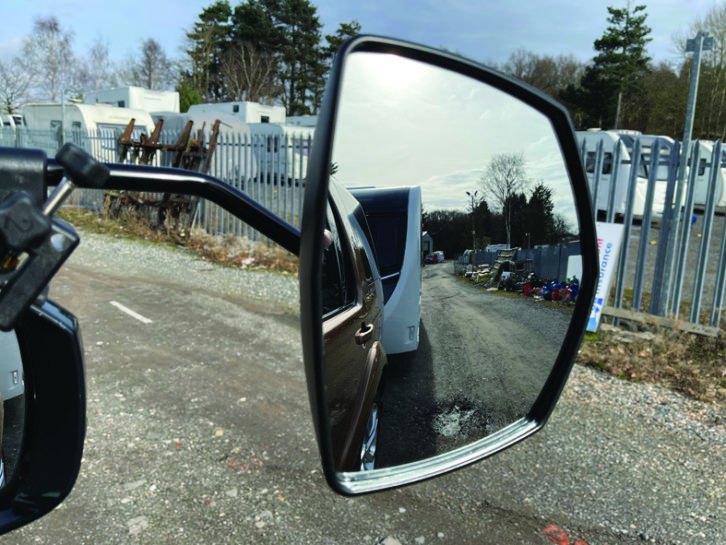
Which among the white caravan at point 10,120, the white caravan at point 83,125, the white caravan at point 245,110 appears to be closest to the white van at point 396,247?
the white caravan at point 83,125

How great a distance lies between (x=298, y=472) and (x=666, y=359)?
3412 millimetres

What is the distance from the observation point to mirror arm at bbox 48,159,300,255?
69cm

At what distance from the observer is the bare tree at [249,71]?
50.3 meters

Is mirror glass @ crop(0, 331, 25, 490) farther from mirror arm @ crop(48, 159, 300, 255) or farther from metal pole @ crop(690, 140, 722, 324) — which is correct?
metal pole @ crop(690, 140, 722, 324)

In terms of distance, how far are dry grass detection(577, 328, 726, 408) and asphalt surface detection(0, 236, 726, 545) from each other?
8.4 inches

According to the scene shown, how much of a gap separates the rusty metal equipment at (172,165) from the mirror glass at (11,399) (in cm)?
996

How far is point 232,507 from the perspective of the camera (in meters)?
2.74

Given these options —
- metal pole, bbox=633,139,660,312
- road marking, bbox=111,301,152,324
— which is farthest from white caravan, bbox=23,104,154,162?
metal pole, bbox=633,139,660,312

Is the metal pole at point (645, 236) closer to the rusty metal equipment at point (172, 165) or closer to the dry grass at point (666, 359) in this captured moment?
the dry grass at point (666, 359)

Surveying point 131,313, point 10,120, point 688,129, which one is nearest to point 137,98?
point 10,120

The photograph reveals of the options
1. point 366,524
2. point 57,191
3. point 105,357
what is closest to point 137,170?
point 57,191

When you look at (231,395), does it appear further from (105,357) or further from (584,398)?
(584,398)

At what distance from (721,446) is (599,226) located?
281cm

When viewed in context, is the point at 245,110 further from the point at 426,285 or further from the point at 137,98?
the point at 426,285
